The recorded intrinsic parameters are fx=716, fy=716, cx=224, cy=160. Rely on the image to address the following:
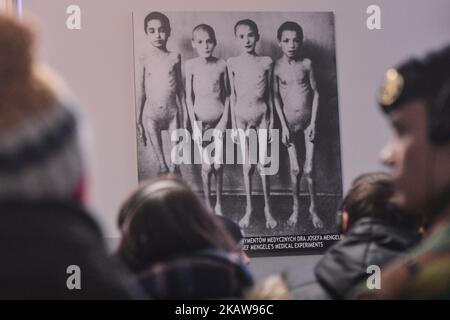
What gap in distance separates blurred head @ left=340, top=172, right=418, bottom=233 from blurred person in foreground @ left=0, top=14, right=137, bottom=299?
828 millimetres

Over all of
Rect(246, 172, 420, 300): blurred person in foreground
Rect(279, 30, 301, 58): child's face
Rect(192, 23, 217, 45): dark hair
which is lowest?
Rect(246, 172, 420, 300): blurred person in foreground

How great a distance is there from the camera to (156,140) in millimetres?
2016

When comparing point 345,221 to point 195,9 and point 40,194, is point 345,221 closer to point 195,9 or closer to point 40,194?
point 195,9

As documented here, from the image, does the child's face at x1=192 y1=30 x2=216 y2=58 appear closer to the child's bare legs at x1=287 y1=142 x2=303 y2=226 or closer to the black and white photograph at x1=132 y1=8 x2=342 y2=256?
the black and white photograph at x1=132 y1=8 x2=342 y2=256

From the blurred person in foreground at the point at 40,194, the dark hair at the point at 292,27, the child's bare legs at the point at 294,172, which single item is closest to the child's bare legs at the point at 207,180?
the child's bare legs at the point at 294,172

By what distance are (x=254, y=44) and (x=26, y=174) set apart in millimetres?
1162

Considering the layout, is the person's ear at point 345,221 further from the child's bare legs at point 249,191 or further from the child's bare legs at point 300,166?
the child's bare legs at point 249,191

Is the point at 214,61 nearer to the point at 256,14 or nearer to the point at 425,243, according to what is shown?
the point at 256,14

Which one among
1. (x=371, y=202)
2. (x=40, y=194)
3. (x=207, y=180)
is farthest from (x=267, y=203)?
(x=40, y=194)

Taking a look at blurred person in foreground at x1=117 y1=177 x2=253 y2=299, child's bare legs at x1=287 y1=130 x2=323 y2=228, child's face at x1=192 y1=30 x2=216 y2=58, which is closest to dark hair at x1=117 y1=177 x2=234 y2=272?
blurred person in foreground at x1=117 y1=177 x2=253 y2=299

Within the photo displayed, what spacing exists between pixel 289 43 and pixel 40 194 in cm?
121

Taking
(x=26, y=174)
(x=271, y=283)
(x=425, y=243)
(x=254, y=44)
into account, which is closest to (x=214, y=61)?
(x=254, y=44)

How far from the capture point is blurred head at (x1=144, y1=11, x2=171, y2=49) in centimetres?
205

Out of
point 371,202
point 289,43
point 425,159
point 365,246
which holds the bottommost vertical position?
point 365,246
